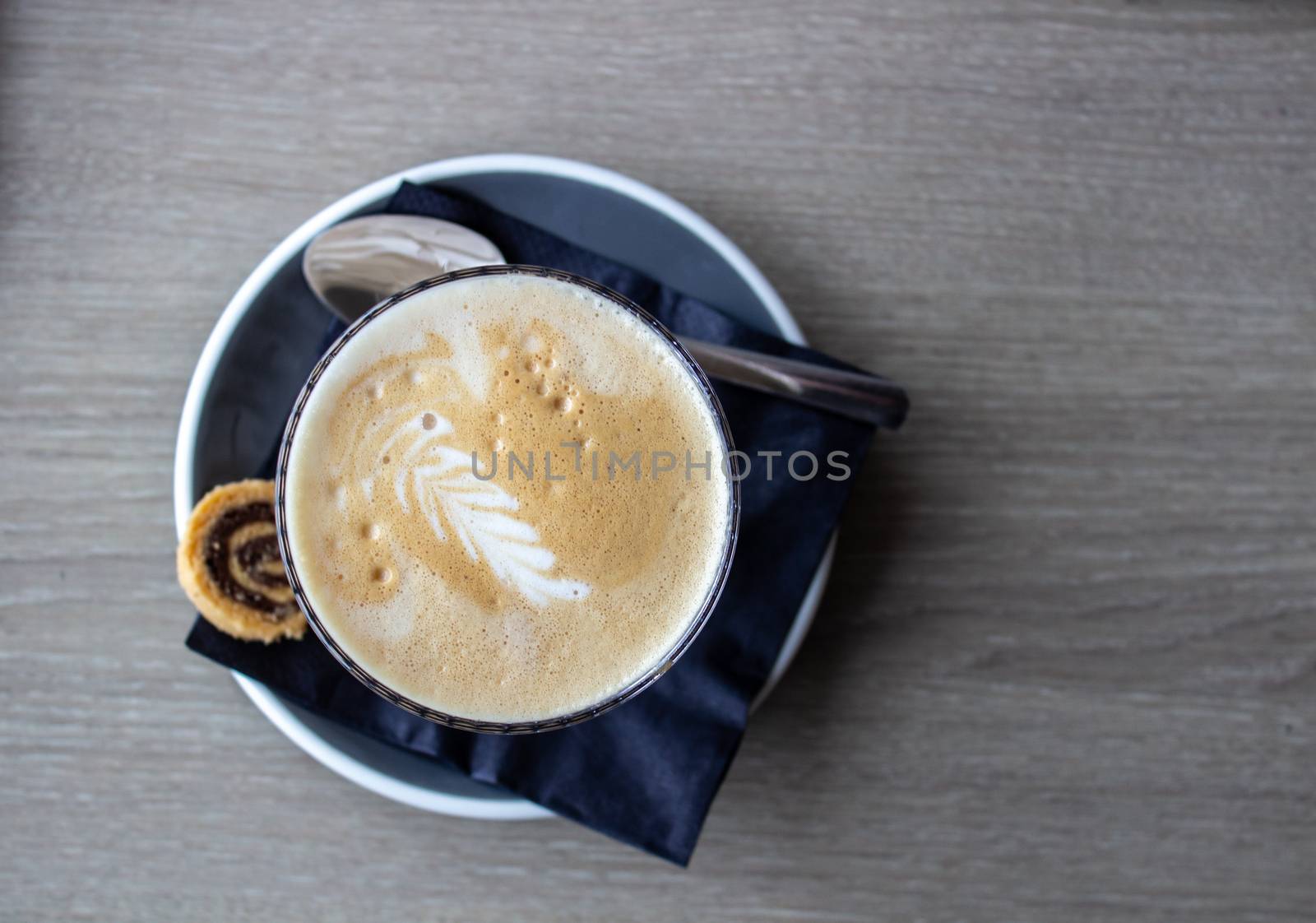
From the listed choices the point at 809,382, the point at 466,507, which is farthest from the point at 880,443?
the point at 466,507

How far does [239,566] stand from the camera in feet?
3.42

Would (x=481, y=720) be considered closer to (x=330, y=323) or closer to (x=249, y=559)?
(x=249, y=559)

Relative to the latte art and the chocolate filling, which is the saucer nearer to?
the chocolate filling

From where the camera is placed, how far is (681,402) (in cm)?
92

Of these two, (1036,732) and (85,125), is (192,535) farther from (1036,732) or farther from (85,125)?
(1036,732)

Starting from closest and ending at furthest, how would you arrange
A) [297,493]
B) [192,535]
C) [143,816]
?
[297,493] < [192,535] < [143,816]

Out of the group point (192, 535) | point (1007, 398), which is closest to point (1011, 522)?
point (1007, 398)

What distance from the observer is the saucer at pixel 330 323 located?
1053 millimetres

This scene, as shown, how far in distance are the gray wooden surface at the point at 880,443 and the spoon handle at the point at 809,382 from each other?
15 centimetres

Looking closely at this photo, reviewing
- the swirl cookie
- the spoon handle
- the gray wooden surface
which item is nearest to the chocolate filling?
the swirl cookie

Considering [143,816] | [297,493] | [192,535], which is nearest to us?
[297,493]

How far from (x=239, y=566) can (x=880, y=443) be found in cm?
74

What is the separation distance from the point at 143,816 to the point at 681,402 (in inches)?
31.8

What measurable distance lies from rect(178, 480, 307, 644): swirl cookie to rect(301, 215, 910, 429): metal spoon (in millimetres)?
237
